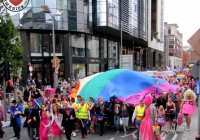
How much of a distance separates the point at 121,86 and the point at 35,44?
21.1 m

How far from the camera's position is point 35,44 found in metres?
31.1

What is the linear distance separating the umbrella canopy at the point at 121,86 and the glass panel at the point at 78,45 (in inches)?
796

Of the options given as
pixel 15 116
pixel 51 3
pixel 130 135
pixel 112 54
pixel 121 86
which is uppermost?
pixel 51 3

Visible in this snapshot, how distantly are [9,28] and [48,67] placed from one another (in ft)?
54.1

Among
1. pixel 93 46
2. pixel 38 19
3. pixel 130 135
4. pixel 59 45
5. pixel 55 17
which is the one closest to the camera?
pixel 130 135

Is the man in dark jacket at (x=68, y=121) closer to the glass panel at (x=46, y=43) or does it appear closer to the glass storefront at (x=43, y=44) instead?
the glass storefront at (x=43, y=44)

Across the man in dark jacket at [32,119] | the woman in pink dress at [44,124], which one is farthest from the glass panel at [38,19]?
the woman in pink dress at [44,124]

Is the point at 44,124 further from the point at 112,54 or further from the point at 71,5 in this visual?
the point at 112,54

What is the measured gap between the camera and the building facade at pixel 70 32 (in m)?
30.0

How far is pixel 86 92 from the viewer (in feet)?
41.6

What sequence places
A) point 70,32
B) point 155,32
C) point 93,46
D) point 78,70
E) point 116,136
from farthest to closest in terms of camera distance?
point 155,32, point 93,46, point 78,70, point 70,32, point 116,136

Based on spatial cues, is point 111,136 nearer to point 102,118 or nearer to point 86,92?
point 102,118

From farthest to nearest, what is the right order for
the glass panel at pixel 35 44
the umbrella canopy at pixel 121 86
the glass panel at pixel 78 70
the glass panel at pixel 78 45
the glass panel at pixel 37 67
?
the glass panel at pixel 78 70, the glass panel at pixel 78 45, the glass panel at pixel 37 67, the glass panel at pixel 35 44, the umbrella canopy at pixel 121 86

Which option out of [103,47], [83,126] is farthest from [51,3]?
[83,126]
